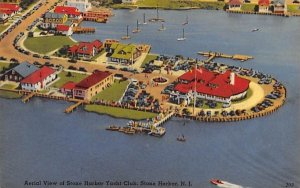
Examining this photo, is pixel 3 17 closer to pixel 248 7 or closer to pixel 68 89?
pixel 68 89

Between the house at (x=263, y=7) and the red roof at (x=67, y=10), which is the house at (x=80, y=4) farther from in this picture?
the house at (x=263, y=7)

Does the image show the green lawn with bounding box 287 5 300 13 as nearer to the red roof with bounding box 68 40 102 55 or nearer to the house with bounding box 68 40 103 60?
the red roof with bounding box 68 40 102 55

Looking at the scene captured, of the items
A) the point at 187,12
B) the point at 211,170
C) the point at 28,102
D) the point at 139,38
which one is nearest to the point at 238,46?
the point at 139,38

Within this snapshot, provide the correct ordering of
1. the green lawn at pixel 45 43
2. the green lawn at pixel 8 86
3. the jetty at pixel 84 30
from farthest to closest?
the jetty at pixel 84 30 → the green lawn at pixel 45 43 → the green lawn at pixel 8 86

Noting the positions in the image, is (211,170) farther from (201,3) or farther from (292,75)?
(201,3)

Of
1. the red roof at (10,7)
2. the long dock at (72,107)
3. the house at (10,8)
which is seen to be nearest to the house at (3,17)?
the house at (10,8)

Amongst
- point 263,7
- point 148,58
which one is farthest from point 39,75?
point 263,7

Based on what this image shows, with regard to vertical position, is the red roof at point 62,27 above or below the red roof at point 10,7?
below
